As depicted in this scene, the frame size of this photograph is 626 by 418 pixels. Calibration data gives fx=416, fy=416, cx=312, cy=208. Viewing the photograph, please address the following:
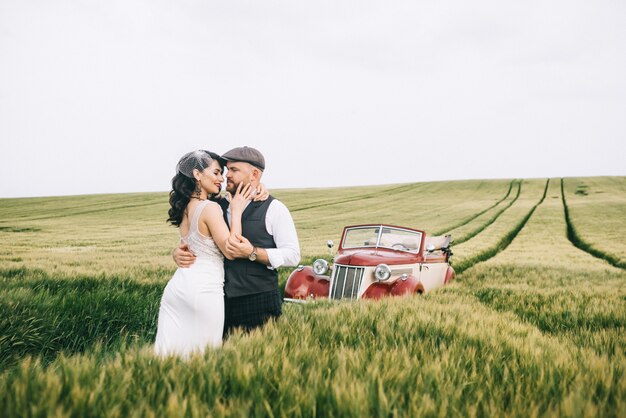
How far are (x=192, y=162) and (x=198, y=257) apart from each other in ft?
2.65

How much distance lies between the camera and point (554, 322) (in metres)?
5.26

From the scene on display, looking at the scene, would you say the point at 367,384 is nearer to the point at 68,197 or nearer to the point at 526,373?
the point at 526,373

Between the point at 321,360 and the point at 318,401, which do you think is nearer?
the point at 318,401

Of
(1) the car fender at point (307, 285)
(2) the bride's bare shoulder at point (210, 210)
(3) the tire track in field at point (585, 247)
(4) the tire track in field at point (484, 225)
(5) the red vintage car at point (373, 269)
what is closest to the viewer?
(2) the bride's bare shoulder at point (210, 210)

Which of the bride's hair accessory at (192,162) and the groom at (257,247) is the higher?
the bride's hair accessory at (192,162)

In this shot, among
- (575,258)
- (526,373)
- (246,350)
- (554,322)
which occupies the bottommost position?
(575,258)

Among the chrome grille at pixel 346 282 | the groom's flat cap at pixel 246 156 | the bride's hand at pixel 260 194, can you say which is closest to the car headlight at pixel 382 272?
the chrome grille at pixel 346 282

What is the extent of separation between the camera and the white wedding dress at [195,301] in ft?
10.8

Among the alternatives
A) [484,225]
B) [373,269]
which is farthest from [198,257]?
[484,225]

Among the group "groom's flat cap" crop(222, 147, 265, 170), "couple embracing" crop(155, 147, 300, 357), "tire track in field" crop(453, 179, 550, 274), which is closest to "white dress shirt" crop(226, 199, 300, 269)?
"couple embracing" crop(155, 147, 300, 357)

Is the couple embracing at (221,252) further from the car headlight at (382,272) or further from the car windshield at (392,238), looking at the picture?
the car windshield at (392,238)

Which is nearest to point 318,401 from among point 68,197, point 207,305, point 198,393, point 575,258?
point 198,393

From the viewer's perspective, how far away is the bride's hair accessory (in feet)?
11.6

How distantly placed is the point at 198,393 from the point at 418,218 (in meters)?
32.0
